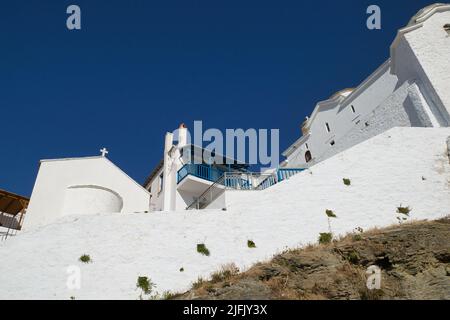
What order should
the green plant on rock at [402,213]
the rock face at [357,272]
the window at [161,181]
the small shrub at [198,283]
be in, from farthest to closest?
the window at [161,181]
the green plant on rock at [402,213]
the small shrub at [198,283]
the rock face at [357,272]

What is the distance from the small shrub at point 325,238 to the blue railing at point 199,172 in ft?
36.2

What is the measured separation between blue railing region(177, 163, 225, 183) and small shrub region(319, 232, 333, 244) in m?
11.0

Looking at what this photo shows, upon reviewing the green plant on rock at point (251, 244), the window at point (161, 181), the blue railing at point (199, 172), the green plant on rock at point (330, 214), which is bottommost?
A: the green plant on rock at point (251, 244)

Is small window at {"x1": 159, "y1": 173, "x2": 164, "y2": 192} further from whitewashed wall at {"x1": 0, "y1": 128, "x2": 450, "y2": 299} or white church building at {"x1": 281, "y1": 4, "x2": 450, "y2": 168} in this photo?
whitewashed wall at {"x1": 0, "y1": 128, "x2": 450, "y2": 299}

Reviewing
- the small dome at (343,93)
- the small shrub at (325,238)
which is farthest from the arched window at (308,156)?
the small shrub at (325,238)

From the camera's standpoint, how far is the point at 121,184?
2220cm

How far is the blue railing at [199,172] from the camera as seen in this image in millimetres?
22672

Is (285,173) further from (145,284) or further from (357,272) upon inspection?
(145,284)

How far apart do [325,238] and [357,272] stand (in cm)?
308

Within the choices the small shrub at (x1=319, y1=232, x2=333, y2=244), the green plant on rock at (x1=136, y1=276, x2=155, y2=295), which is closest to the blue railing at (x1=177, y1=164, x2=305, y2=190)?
the small shrub at (x1=319, y1=232, x2=333, y2=244)

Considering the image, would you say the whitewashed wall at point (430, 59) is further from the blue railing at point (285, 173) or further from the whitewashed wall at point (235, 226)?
the blue railing at point (285, 173)

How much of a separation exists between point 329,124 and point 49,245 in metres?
23.1
